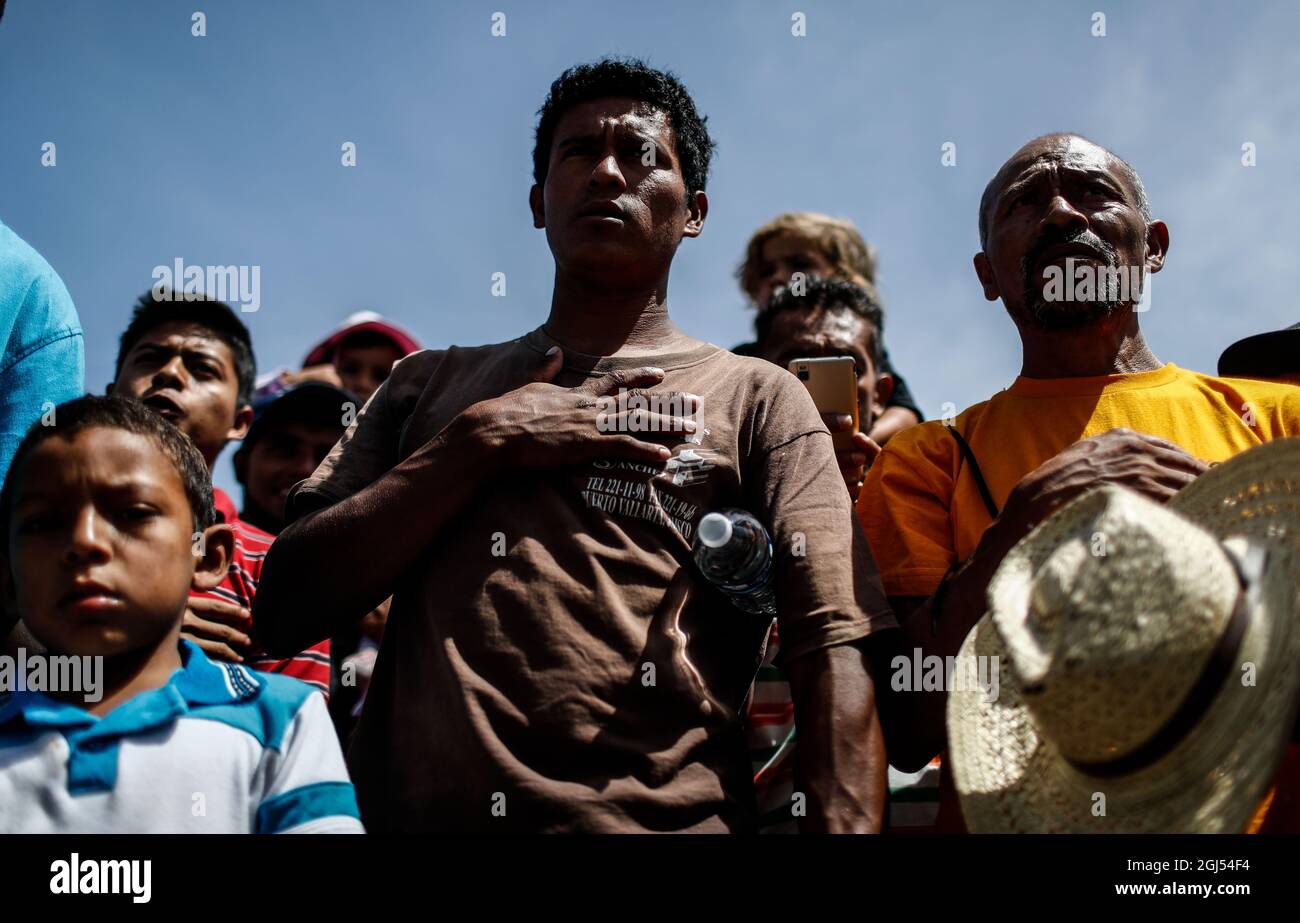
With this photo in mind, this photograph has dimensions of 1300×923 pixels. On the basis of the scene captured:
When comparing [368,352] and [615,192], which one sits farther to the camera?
[368,352]

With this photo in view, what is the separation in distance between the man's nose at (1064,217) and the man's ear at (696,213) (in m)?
0.99

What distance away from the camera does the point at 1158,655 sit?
2.23m

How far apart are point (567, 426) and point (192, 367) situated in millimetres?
2434

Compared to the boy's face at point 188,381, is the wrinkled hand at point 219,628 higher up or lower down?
lower down

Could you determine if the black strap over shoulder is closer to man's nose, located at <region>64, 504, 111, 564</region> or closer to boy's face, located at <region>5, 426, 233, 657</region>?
boy's face, located at <region>5, 426, 233, 657</region>

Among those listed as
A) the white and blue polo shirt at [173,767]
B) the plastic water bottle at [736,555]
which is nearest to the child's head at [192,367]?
the white and blue polo shirt at [173,767]

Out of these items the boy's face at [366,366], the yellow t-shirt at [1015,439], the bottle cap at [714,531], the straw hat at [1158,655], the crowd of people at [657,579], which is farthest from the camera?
the boy's face at [366,366]

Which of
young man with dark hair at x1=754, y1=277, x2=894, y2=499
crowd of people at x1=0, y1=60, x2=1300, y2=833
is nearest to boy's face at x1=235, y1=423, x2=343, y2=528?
crowd of people at x1=0, y1=60, x2=1300, y2=833

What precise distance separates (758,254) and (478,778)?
410 centimetres

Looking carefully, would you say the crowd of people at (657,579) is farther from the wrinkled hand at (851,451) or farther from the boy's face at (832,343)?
the boy's face at (832,343)

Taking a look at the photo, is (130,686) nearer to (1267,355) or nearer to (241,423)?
(241,423)

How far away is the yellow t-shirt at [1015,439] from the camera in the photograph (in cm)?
329

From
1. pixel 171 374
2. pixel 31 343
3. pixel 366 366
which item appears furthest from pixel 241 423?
pixel 31 343
